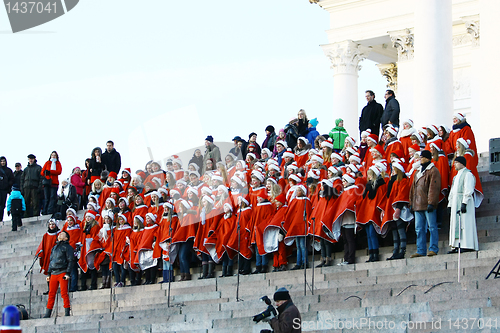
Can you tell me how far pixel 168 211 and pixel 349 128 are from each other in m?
14.3

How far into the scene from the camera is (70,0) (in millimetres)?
8609

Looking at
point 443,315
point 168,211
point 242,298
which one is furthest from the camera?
point 168,211

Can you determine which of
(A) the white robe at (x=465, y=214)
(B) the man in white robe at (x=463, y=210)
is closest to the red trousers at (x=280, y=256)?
(B) the man in white robe at (x=463, y=210)

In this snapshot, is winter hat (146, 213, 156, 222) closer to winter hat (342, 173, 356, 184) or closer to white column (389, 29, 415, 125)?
winter hat (342, 173, 356, 184)

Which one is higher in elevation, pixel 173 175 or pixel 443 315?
pixel 173 175

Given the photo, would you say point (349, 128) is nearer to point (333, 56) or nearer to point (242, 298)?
point (333, 56)

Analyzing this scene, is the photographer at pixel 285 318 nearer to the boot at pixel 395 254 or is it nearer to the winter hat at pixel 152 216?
the boot at pixel 395 254

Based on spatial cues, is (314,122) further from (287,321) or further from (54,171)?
(287,321)

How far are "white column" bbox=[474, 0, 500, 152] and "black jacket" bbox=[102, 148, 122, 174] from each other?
9052 mm

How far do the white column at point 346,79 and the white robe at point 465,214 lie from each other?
1694cm

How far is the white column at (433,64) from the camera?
2197 centimetres

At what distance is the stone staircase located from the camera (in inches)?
480

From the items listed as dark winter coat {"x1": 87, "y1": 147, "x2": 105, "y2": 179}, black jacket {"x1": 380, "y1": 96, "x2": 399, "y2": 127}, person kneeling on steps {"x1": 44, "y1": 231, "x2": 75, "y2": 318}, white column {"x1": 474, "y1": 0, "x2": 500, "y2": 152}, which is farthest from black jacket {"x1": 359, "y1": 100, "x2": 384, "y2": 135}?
person kneeling on steps {"x1": 44, "y1": 231, "x2": 75, "y2": 318}

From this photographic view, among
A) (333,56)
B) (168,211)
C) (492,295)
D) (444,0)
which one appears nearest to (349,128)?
(333,56)
